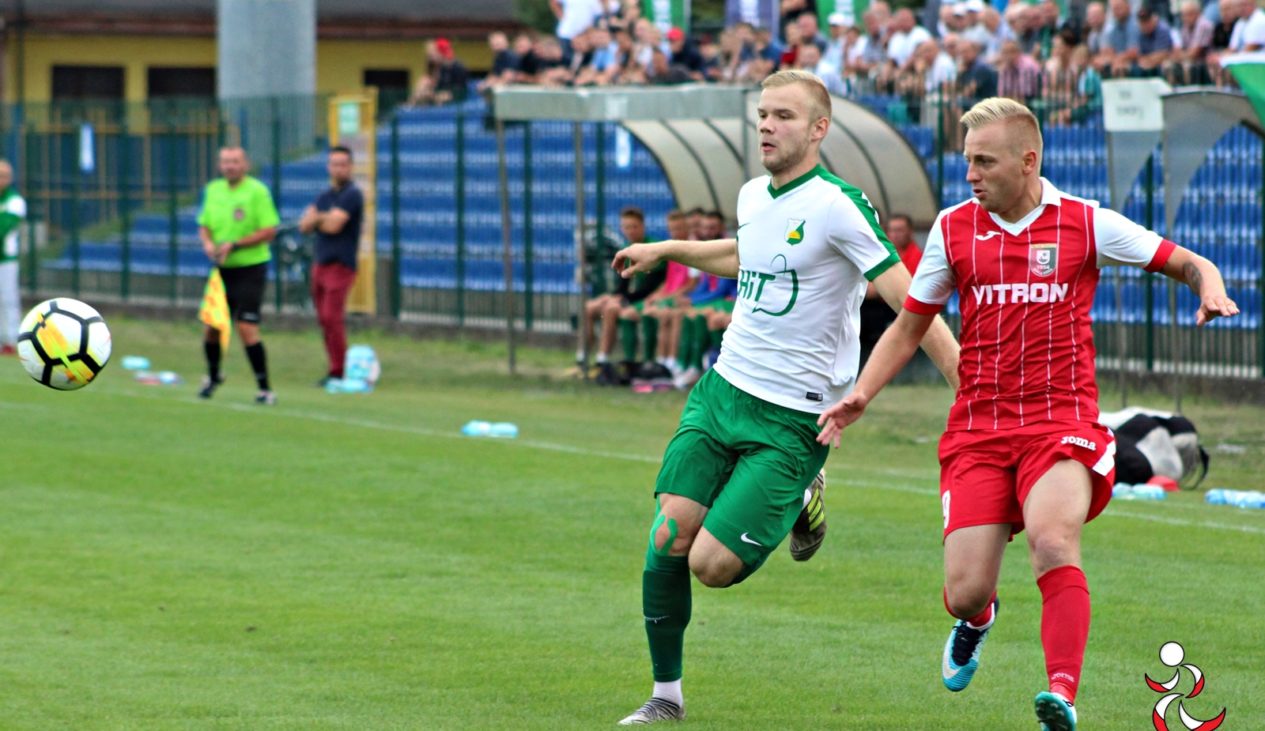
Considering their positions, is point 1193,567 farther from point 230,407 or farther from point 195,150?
point 195,150

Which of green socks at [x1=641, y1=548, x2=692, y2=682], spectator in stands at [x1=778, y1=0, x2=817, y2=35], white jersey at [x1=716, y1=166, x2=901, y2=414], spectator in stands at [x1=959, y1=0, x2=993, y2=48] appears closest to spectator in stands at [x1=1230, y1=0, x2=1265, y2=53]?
spectator in stands at [x1=959, y1=0, x2=993, y2=48]

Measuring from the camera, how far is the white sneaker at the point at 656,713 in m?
6.82

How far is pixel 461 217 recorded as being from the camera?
26.5 metres

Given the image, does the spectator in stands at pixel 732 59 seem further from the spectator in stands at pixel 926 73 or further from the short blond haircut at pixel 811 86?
the short blond haircut at pixel 811 86

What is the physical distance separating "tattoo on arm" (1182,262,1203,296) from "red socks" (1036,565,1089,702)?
3.03 ft

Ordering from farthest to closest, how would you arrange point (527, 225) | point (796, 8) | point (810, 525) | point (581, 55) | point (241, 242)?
point (581, 55) < point (796, 8) < point (527, 225) < point (241, 242) < point (810, 525)

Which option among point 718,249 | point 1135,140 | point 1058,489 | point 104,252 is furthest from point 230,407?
point 104,252

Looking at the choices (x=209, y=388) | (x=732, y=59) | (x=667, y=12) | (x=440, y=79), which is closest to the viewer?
(x=209, y=388)

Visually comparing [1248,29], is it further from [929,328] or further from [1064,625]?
[1064,625]

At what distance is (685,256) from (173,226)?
2498 centimetres

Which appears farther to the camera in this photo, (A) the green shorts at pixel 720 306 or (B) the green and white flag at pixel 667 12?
(B) the green and white flag at pixel 667 12

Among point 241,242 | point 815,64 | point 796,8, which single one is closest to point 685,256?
point 241,242

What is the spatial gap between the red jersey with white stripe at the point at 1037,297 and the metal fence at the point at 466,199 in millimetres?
10037

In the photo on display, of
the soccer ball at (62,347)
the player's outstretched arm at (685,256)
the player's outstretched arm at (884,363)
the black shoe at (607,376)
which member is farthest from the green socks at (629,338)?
the player's outstretched arm at (884,363)
